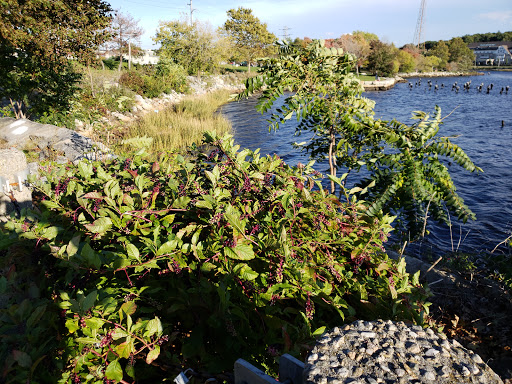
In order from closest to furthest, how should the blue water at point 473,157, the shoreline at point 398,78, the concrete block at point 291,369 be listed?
the concrete block at point 291,369
the blue water at point 473,157
the shoreline at point 398,78

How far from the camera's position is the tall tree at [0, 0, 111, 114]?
34.8ft

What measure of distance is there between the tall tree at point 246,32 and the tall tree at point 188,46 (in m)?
18.8

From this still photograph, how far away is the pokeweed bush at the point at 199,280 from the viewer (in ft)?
4.99

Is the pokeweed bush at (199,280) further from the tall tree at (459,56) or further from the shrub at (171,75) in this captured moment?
the tall tree at (459,56)

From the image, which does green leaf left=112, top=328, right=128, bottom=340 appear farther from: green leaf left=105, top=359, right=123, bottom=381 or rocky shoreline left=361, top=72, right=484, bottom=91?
rocky shoreline left=361, top=72, right=484, bottom=91

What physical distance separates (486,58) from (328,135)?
149m

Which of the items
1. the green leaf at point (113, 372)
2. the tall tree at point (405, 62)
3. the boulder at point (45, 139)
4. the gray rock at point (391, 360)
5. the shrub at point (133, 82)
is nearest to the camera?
the gray rock at point (391, 360)

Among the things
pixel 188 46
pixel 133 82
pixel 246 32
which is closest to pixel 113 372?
pixel 133 82

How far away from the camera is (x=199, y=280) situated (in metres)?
1.78

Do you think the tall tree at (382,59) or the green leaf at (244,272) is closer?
the green leaf at (244,272)

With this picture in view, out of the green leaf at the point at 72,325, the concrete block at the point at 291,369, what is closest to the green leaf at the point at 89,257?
the green leaf at the point at 72,325

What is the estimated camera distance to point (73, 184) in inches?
85.9

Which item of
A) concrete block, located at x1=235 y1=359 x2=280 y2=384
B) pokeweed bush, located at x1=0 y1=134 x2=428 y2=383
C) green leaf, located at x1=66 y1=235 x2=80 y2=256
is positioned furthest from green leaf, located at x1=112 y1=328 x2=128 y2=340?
concrete block, located at x1=235 y1=359 x2=280 y2=384

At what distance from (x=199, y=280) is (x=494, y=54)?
152 meters
